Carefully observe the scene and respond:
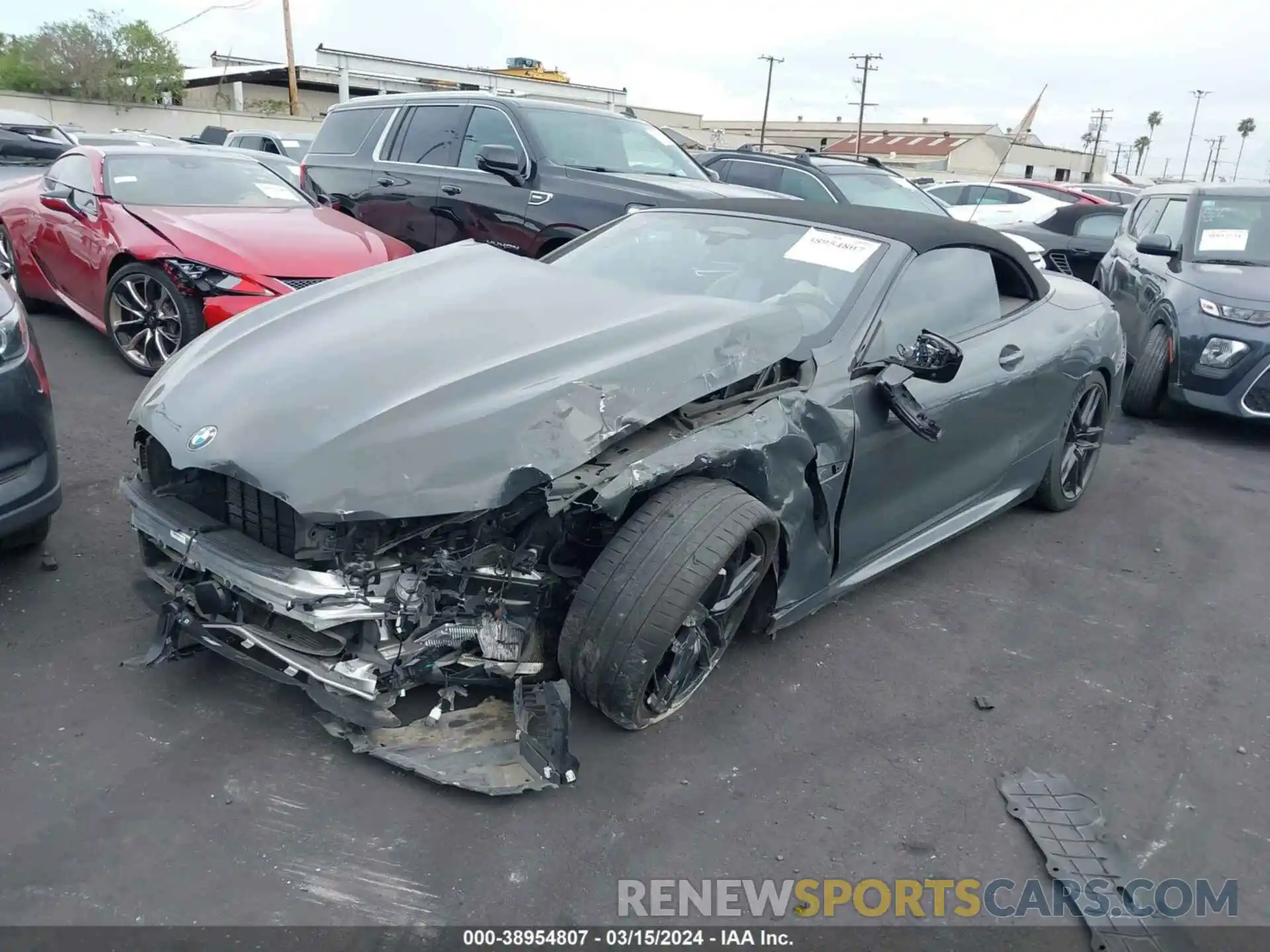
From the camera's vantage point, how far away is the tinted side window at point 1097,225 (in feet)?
37.5

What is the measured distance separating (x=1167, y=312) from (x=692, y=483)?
5226 millimetres

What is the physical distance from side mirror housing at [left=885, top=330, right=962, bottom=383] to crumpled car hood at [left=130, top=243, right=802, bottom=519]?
0.41 metres

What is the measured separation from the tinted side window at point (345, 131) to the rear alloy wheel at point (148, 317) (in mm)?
2810

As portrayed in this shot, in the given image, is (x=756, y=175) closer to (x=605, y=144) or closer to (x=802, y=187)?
(x=802, y=187)

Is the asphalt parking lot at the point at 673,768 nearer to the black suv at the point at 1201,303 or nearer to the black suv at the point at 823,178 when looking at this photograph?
the black suv at the point at 1201,303

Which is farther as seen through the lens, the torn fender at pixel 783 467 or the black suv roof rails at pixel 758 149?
the black suv roof rails at pixel 758 149

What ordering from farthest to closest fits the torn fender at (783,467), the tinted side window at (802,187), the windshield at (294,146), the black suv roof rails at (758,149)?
1. the windshield at (294,146)
2. the black suv roof rails at (758,149)
3. the tinted side window at (802,187)
4. the torn fender at (783,467)

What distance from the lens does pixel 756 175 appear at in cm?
987

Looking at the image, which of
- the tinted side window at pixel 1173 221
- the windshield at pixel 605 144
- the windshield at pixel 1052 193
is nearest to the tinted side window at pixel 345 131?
the windshield at pixel 605 144

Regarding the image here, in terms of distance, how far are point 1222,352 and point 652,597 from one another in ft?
17.5

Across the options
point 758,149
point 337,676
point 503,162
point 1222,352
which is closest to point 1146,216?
point 1222,352

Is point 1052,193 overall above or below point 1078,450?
above

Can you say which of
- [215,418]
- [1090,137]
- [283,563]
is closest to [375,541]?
[283,563]

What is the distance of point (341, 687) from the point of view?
255 centimetres
